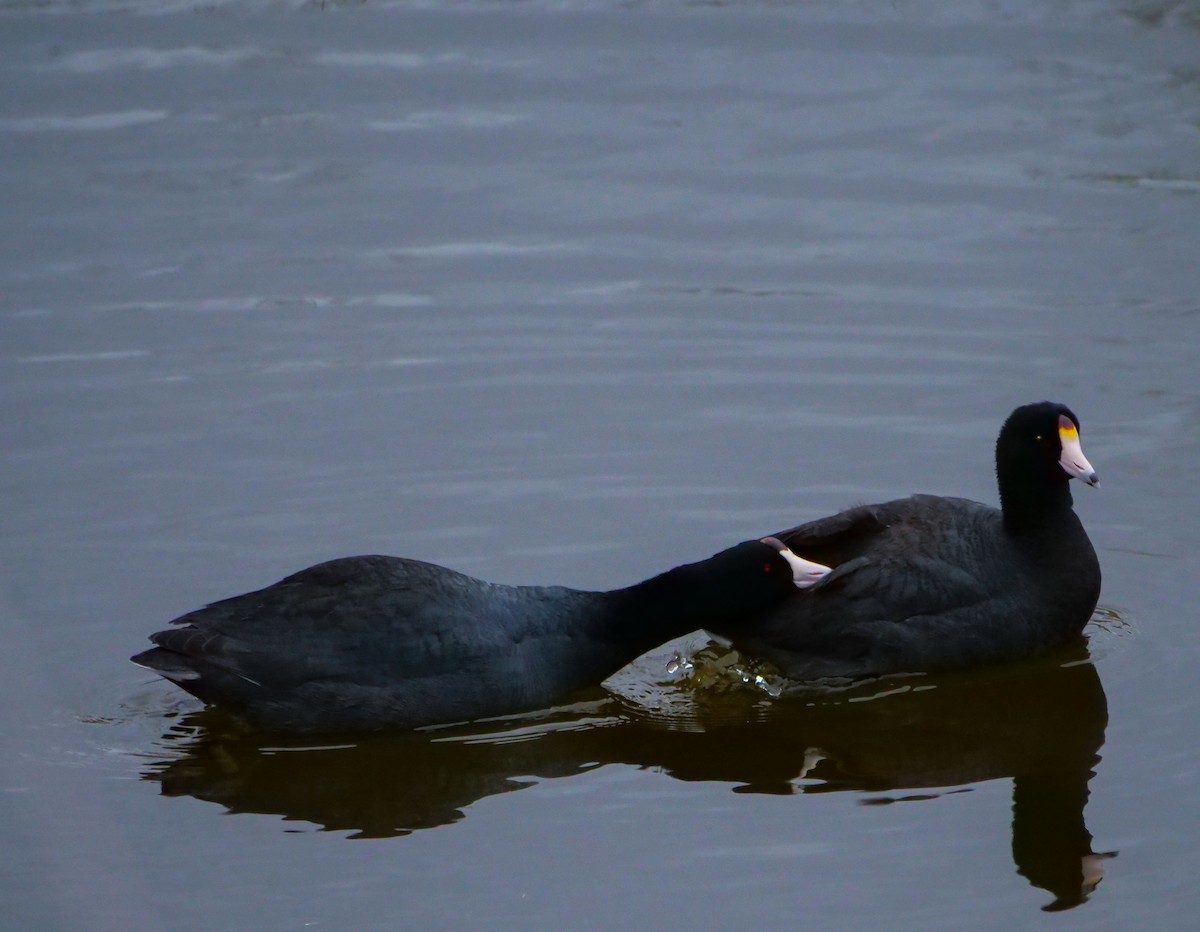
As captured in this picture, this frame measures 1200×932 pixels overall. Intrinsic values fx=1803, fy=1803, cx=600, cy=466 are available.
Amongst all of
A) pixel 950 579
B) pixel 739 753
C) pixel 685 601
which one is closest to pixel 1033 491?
pixel 950 579

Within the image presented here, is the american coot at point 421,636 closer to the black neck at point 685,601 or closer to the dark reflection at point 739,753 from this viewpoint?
the black neck at point 685,601

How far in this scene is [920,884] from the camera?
5.87 meters

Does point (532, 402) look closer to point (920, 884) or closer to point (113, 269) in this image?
point (113, 269)

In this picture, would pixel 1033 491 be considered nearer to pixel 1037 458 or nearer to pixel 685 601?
pixel 1037 458

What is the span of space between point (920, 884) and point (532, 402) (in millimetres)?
4382

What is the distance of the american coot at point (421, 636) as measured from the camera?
6766 millimetres

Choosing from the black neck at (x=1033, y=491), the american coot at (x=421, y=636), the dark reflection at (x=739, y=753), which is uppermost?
the black neck at (x=1033, y=491)

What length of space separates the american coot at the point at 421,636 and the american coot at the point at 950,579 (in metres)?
0.18

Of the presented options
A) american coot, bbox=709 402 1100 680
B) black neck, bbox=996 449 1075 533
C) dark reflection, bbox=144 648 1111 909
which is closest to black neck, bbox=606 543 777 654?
american coot, bbox=709 402 1100 680

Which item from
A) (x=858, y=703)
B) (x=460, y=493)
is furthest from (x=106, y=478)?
(x=858, y=703)

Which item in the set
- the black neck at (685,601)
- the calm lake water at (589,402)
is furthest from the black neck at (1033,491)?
the black neck at (685,601)

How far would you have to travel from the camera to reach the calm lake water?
6164 millimetres

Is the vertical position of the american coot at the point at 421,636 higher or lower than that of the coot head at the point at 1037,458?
lower

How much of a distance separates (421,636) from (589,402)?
3029 mm
